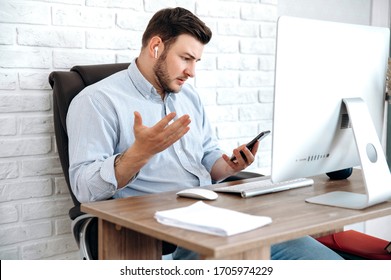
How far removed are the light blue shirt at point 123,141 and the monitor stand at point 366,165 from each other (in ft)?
1.81

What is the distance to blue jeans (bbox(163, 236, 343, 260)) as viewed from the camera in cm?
179

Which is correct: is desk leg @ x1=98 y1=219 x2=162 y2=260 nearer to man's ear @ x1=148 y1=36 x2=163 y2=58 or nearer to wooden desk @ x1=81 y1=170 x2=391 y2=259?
wooden desk @ x1=81 y1=170 x2=391 y2=259

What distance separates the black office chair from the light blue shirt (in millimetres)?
65

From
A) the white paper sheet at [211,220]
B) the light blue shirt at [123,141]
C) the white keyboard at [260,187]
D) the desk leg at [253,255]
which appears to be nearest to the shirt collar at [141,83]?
the light blue shirt at [123,141]

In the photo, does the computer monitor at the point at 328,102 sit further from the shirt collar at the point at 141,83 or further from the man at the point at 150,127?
the shirt collar at the point at 141,83

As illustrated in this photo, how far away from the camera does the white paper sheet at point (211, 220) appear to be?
1280 mm

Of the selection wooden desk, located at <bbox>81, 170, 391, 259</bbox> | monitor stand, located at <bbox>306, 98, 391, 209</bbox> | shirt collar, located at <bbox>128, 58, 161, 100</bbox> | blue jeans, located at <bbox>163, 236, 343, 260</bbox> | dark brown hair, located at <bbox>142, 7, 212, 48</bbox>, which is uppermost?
dark brown hair, located at <bbox>142, 7, 212, 48</bbox>

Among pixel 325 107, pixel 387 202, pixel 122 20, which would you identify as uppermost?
pixel 122 20

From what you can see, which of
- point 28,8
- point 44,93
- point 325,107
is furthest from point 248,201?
point 28,8

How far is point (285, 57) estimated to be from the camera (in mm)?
1460

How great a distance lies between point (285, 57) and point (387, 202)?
519mm

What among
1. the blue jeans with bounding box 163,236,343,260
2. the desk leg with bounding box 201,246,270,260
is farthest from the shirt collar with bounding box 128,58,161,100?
the desk leg with bounding box 201,246,270,260

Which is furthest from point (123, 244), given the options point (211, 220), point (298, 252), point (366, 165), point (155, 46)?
point (155, 46)

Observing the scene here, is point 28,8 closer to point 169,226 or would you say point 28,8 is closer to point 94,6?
point 94,6
